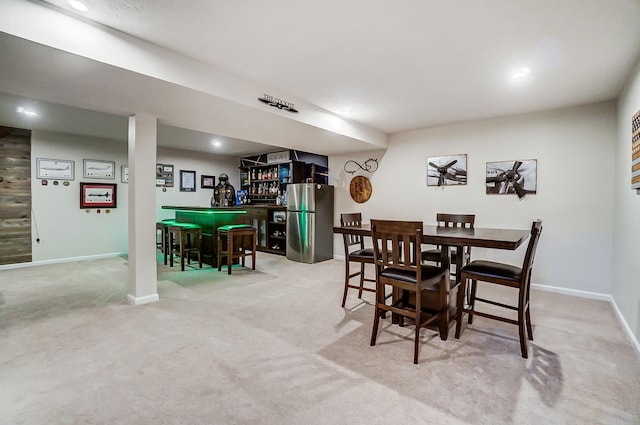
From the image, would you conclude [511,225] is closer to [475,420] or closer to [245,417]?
[475,420]

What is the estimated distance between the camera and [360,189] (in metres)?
5.64

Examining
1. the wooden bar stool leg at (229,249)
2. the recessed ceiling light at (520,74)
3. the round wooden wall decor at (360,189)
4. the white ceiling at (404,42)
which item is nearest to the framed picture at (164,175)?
the wooden bar stool leg at (229,249)

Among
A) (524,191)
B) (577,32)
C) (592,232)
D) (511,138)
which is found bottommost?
(592,232)

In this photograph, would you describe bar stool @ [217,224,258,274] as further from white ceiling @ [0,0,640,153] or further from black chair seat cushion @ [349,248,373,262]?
white ceiling @ [0,0,640,153]

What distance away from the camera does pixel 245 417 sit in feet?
5.03

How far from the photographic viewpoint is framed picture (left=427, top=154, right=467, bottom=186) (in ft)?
14.7

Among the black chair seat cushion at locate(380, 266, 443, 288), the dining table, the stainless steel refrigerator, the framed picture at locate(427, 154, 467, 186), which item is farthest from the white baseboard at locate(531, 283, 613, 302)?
the stainless steel refrigerator

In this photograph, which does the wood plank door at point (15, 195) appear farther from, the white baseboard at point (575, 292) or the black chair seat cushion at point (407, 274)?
the white baseboard at point (575, 292)

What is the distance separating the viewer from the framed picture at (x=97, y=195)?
568 centimetres

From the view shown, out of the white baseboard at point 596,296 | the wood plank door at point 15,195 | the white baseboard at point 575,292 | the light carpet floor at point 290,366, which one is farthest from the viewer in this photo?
the wood plank door at point 15,195

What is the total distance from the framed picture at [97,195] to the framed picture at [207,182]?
1845mm

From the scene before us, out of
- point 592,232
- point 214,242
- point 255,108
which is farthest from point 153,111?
point 592,232

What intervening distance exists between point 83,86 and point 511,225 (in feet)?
16.6

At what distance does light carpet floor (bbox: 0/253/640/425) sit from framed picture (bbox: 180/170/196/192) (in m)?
4.01
